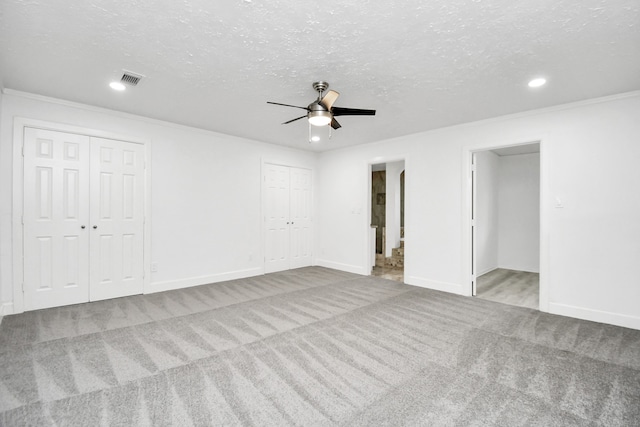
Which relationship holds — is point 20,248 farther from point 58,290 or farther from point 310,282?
point 310,282

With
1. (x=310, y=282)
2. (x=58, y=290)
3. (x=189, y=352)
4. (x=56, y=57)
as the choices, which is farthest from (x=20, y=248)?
(x=310, y=282)

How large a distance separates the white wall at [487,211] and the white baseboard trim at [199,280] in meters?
4.36

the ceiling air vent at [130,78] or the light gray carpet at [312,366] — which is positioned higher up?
the ceiling air vent at [130,78]

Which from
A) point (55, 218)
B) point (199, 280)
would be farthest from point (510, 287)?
point (55, 218)

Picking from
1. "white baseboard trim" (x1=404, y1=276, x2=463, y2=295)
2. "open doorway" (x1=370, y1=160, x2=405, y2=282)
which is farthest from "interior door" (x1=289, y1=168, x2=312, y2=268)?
"white baseboard trim" (x1=404, y1=276, x2=463, y2=295)

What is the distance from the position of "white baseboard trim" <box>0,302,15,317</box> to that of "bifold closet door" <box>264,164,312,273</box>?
138 inches

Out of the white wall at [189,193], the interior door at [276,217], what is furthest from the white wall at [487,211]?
the white wall at [189,193]

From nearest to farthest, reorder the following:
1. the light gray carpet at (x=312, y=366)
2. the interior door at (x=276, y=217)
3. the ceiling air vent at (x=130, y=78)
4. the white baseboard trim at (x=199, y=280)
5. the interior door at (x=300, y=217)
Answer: the light gray carpet at (x=312, y=366) < the ceiling air vent at (x=130, y=78) < the white baseboard trim at (x=199, y=280) < the interior door at (x=276, y=217) < the interior door at (x=300, y=217)

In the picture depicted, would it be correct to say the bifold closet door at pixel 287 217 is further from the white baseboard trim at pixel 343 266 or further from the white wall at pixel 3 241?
the white wall at pixel 3 241

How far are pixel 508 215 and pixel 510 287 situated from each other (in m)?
2.22

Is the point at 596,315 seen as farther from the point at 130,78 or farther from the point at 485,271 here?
the point at 130,78

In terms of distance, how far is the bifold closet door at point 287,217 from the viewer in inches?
233

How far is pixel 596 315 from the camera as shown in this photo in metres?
3.46

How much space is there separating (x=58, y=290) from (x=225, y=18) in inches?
153
